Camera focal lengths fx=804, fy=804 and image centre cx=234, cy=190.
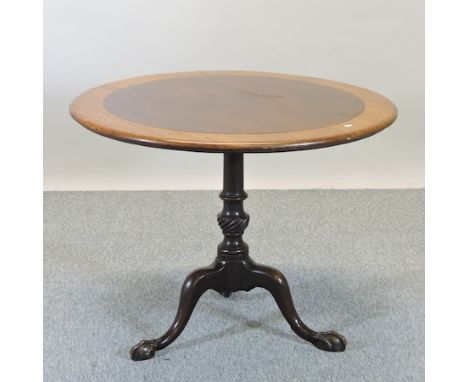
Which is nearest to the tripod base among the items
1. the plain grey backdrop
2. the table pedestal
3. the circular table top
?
the table pedestal

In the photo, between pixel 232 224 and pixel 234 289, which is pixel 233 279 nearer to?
pixel 234 289

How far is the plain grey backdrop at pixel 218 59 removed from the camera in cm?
418

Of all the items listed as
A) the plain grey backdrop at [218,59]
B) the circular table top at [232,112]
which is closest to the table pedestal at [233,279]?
the circular table top at [232,112]

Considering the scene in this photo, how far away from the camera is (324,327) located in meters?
2.98

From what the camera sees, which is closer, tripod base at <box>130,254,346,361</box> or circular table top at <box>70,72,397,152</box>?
circular table top at <box>70,72,397,152</box>

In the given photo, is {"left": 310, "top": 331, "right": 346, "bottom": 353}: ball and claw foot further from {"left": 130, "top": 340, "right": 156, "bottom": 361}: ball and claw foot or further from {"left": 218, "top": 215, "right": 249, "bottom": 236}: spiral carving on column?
{"left": 130, "top": 340, "right": 156, "bottom": 361}: ball and claw foot

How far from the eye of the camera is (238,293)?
324 cm

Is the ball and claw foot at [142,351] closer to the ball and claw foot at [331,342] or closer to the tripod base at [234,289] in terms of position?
the tripod base at [234,289]

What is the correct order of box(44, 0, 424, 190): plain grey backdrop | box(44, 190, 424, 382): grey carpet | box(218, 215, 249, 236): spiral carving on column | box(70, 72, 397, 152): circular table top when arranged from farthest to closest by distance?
box(44, 0, 424, 190): plain grey backdrop, box(218, 215, 249, 236): spiral carving on column, box(44, 190, 424, 382): grey carpet, box(70, 72, 397, 152): circular table top

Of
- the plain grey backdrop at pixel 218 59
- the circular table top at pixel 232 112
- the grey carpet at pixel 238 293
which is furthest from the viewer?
the plain grey backdrop at pixel 218 59

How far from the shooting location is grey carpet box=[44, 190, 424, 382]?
273 centimetres

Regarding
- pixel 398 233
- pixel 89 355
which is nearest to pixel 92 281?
pixel 89 355

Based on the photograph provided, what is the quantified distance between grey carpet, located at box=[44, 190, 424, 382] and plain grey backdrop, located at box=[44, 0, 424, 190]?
148mm

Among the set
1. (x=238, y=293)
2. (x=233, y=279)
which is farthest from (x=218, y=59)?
(x=233, y=279)
